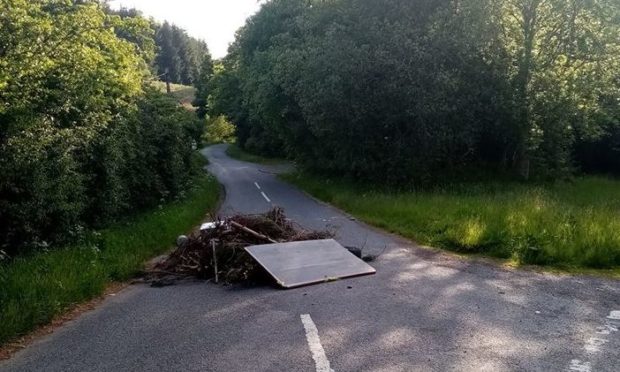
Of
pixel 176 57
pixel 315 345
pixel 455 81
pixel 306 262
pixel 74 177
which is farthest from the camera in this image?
pixel 176 57

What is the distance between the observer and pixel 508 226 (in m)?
10.5

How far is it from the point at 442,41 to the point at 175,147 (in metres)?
10.8

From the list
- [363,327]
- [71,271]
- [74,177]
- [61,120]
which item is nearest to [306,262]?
[363,327]

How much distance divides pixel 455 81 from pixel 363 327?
52.3 feet

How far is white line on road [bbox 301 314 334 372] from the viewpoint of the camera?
15.5 feet

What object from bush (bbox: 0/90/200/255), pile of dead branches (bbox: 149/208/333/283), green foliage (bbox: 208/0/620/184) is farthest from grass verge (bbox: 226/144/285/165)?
pile of dead branches (bbox: 149/208/333/283)

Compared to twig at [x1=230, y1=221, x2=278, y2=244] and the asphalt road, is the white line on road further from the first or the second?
twig at [x1=230, y1=221, x2=278, y2=244]

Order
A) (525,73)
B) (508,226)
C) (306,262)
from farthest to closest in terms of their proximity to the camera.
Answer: (525,73) → (508,226) → (306,262)

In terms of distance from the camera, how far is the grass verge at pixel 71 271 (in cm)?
650

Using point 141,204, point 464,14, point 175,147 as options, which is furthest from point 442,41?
point 141,204

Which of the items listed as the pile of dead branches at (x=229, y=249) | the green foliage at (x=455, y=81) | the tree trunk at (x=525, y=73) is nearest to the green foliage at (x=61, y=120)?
the pile of dead branches at (x=229, y=249)

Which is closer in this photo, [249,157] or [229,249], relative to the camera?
[229,249]

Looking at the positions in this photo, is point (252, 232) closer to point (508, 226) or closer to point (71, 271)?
point (71, 271)

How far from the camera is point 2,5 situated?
9.65m
